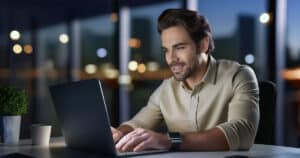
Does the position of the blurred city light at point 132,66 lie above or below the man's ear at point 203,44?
below

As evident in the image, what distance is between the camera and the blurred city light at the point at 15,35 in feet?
15.3

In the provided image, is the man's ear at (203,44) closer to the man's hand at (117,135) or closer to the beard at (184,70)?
the beard at (184,70)

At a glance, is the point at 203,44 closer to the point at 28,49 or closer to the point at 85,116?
the point at 85,116

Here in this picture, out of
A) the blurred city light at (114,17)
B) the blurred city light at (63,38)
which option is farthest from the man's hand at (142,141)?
the blurred city light at (114,17)

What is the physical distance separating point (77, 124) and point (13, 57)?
3.21 m

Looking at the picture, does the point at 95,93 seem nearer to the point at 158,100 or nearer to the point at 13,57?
the point at 158,100

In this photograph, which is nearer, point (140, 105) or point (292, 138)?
point (292, 138)

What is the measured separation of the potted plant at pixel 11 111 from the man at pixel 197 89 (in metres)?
0.41

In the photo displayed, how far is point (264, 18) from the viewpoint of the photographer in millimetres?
4320

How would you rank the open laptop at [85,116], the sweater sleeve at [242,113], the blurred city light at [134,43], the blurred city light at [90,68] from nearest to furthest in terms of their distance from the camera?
the open laptop at [85,116] → the sweater sleeve at [242,113] → the blurred city light at [90,68] → the blurred city light at [134,43]

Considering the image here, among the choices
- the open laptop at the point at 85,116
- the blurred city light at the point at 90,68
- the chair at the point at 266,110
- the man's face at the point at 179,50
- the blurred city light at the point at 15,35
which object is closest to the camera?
the open laptop at the point at 85,116

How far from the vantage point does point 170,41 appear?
1.98 m

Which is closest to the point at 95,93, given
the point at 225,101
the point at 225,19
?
the point at 225,101

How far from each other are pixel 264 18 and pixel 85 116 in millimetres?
3089
